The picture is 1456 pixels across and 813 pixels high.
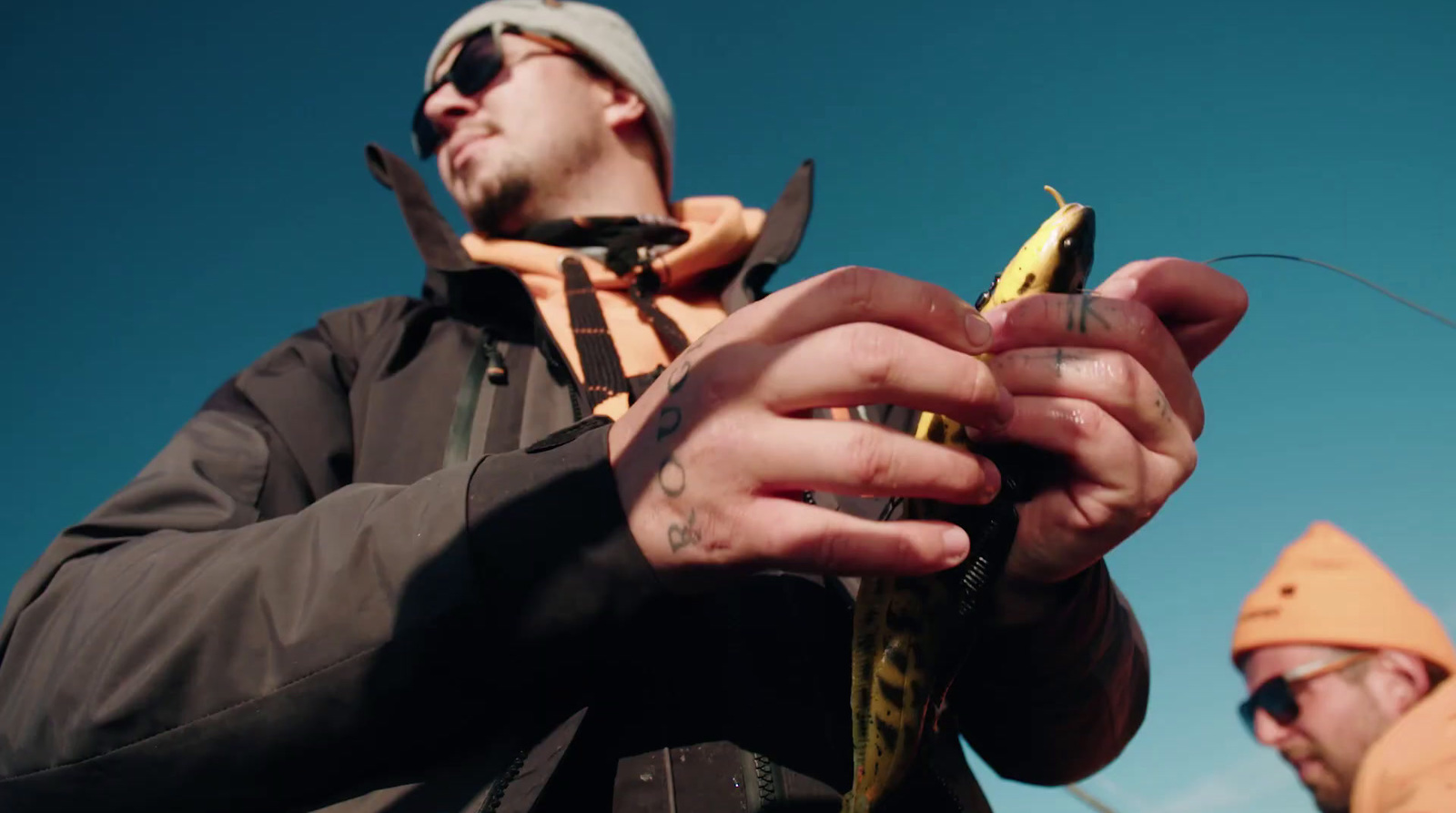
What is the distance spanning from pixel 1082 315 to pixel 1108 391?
155mm

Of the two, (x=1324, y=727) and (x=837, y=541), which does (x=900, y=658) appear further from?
(x=1324, y=727)

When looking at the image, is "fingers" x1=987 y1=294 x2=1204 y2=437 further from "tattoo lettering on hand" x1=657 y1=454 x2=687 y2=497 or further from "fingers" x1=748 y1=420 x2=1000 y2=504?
"tattoo lettering on hand" x1=657 y1=454 x2=687 y2=497

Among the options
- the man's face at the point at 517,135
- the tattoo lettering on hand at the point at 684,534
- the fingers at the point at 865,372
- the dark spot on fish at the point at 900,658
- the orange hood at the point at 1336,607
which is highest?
the man's face at the point at 517,135

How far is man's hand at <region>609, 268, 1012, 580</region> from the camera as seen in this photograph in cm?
140

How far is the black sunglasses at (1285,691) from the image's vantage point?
315 inches

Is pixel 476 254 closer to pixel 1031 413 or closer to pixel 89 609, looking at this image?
pixel 89 609

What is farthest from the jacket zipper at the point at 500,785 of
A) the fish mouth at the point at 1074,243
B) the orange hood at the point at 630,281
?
the fish mouth at the point at 1074,243

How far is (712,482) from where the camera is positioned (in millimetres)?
1425

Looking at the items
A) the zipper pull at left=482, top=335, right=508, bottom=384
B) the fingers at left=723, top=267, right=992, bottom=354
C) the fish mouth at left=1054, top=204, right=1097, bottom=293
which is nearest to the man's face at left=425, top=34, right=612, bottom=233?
the zipper pull at left=482, top=335, right=508, bottom=384

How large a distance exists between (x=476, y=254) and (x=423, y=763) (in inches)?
87.0

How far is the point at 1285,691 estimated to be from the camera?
8.33 m

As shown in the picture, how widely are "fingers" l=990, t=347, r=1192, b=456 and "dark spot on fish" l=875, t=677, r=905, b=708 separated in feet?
2.20

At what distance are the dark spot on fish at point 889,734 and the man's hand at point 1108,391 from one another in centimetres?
47

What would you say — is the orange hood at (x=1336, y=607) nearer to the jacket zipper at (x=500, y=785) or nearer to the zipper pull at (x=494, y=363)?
the zipper pull at (x=494, y=363)
